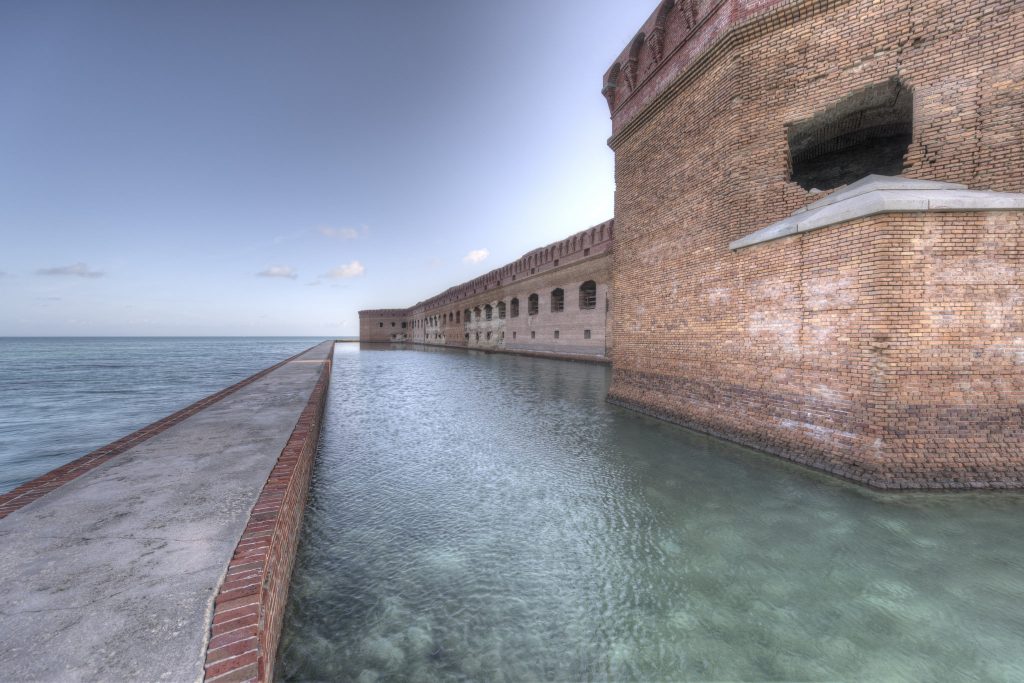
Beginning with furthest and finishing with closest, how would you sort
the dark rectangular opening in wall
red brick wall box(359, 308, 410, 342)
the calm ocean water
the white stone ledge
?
red brick wall box(359, 308, 410, 342), the calm ocean water, the dark rectangular opening in wall, the white stone ledge

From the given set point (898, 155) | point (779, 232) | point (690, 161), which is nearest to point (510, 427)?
point (779, 232)

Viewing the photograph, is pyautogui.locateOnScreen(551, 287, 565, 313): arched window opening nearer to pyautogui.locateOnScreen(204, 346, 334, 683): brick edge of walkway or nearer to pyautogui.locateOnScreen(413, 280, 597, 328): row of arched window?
pyautogui.locateOnScreen(413, 280, 597, 328): row of arched window

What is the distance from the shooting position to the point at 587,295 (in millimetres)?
20344

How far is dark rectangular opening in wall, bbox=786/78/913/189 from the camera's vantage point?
512cm

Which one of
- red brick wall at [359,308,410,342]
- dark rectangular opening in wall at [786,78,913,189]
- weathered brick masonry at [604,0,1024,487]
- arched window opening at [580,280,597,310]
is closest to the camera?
weathered brick masonry at [604,0,1024,487]

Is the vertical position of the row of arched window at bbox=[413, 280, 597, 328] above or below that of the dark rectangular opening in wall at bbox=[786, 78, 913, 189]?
below

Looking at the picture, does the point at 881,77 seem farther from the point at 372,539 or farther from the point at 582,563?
the point at 372,539

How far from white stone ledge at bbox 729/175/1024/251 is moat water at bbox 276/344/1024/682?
277 centimetres

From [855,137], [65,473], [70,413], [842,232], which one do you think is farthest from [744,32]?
[70,413]

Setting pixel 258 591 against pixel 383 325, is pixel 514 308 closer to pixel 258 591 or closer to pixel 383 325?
pixel 258 591

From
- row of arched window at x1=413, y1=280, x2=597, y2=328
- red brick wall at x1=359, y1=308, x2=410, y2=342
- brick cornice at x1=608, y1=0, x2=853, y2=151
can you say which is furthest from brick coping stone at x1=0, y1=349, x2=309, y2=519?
red brick wall at x1=359, y1=308, x2=410, y2=342

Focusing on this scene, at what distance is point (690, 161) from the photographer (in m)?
6.56

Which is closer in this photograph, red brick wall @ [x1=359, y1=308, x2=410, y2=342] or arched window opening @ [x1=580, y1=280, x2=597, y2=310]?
arched window opening @ [x1=580, y1=280, x2=597, y2=310]

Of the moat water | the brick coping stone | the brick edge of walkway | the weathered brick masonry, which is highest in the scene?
the weathered brick masonry
